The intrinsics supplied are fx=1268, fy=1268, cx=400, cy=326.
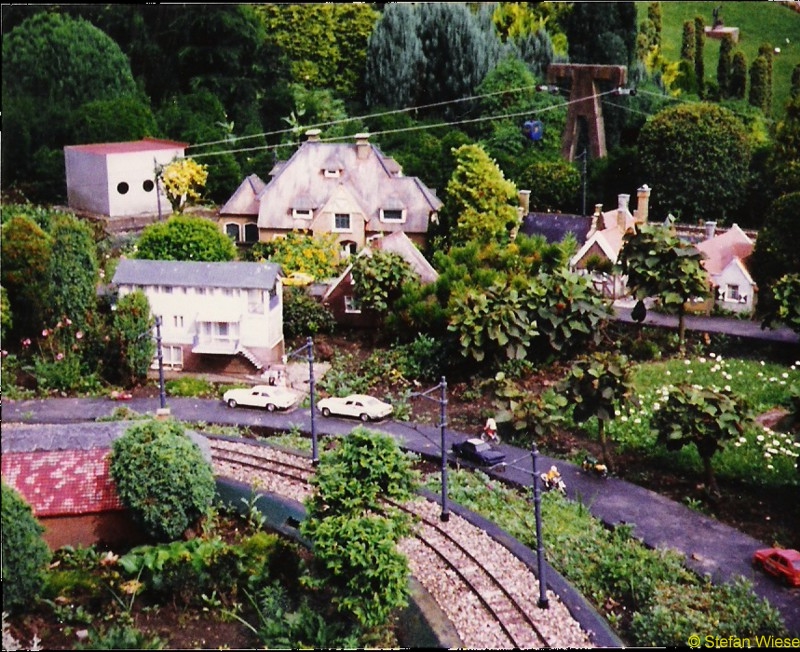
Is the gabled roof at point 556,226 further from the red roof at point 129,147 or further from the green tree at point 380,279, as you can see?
the red roof at point 129,147

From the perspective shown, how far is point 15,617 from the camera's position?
1562 cm

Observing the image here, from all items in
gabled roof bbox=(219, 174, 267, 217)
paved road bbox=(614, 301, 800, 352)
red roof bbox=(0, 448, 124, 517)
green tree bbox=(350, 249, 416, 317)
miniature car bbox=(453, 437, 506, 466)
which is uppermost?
gabled roof bbox=(219, 174, 267, 217)

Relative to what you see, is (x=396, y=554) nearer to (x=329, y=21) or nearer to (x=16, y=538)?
(x=16, y=538)

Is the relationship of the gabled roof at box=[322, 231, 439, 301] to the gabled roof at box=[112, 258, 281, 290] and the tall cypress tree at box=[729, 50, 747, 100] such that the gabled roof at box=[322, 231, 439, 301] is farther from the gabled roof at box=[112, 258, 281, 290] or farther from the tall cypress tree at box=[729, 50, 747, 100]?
the tall cypress tree at box=[729, 50, 747, 100]

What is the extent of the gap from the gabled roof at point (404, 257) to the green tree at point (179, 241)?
295 cm

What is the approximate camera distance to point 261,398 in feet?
82.3

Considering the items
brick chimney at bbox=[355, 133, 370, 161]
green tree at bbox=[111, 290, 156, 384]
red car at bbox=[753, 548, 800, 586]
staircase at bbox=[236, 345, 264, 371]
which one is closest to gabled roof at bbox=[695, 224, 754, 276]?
brick chimney at bbox=[355, 133, 370, 161]

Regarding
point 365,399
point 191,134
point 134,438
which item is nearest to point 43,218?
point 191,134

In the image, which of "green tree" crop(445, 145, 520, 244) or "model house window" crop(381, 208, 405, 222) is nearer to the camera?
"green tree" crop(445, 145, 520, 244)

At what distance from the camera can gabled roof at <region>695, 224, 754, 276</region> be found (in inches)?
1204

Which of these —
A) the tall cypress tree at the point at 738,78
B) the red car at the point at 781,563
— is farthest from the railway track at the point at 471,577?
the tall cypress tree at the point at 738,78

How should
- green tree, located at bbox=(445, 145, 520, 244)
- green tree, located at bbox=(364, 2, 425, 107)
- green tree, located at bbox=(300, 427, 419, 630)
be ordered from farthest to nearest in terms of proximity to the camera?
green tree, located at bbox=(364, 2, 425, 107) < green tree, located at bbox=(445, 145, 520, 244) < green tree, located at bbox=(300, 427, 419, 630)

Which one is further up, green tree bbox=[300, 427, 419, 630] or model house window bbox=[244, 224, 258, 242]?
model house window bbox=[244, 224, 258, 242]

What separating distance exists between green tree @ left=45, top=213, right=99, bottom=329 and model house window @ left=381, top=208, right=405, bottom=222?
29.2 feet
